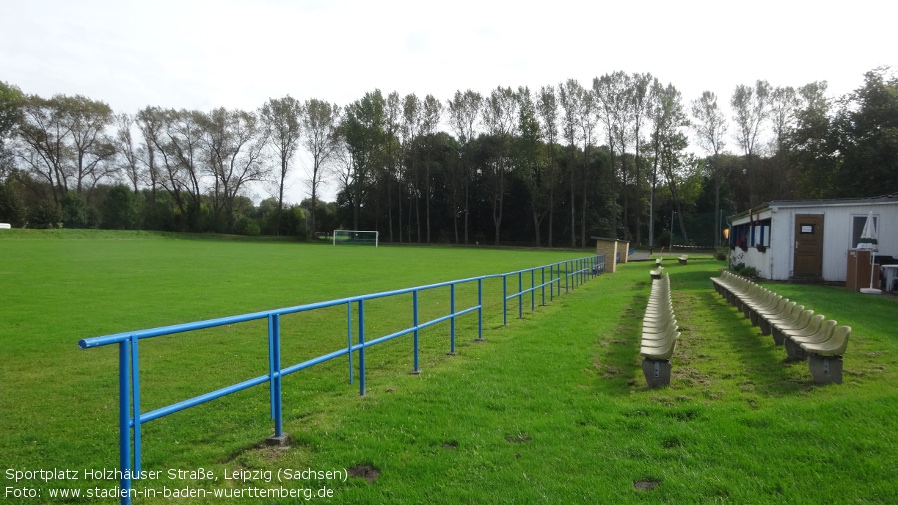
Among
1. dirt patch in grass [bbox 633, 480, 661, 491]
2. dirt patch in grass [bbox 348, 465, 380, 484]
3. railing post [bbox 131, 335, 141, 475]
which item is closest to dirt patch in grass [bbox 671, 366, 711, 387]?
dirt patch in grass [bbox 633, 480, 661, 491]

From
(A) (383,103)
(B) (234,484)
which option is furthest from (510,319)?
(A) (383,103)

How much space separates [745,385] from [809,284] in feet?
44.6

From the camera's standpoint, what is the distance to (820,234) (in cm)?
1795

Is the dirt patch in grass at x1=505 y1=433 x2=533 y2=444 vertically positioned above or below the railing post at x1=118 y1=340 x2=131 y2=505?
below

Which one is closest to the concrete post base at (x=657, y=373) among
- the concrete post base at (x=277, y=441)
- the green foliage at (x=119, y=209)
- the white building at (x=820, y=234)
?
the concrete post base at (x=277, y=441)

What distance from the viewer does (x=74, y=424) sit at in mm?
5168

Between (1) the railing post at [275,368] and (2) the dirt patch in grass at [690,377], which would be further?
(2) the dirt patch in grass at [690,377]

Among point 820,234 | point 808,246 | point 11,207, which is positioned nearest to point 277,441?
point 808,246

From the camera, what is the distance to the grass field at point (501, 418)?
12.3 feet

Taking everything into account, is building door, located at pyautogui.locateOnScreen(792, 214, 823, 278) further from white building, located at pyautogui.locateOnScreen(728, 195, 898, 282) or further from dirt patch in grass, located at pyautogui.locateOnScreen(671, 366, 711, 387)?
dirt patch in grass, located at pyautogui.locateOnScreen(671, 366, 711, 387)

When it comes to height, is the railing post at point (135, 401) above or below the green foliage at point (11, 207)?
below

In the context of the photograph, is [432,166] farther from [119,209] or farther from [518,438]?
[518,438]

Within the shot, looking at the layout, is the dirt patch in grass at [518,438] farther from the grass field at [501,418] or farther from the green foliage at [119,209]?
the green foliage at [119,209]

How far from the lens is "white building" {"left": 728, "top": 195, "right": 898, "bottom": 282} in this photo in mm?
16734
